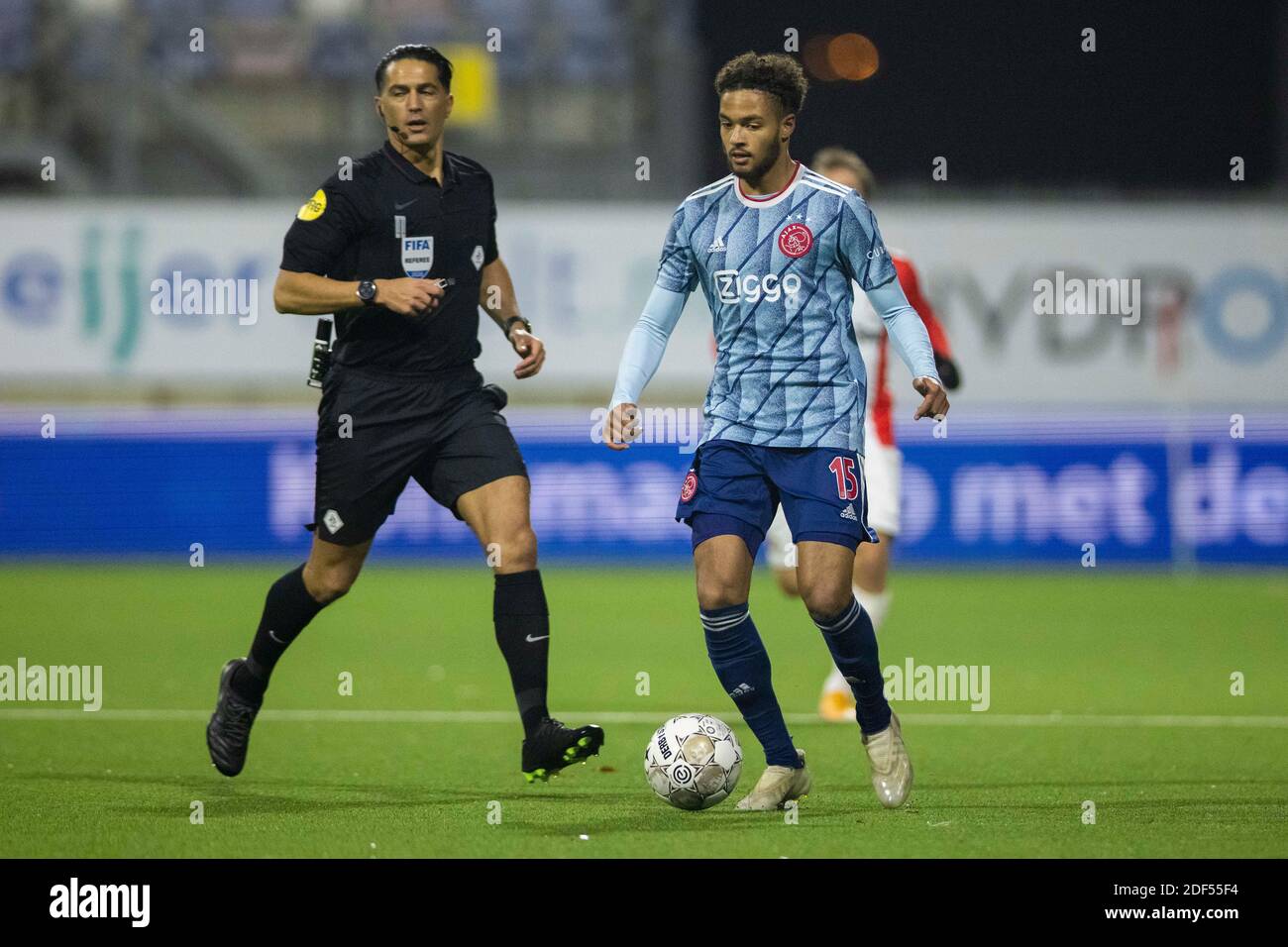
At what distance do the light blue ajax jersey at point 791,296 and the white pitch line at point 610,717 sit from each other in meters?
2.80

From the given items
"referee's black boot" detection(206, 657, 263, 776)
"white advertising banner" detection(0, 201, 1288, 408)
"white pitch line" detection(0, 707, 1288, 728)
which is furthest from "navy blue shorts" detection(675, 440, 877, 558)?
"white advertising banner" detection(0, 201, 1288, 408)

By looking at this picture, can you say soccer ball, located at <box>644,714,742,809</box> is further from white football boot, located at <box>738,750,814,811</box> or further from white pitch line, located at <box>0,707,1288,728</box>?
white pitch line, located at <box>0,707,1288,728</box>

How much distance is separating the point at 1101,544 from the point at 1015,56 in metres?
6.31

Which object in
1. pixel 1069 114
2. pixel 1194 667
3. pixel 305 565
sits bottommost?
pixel 1194 667

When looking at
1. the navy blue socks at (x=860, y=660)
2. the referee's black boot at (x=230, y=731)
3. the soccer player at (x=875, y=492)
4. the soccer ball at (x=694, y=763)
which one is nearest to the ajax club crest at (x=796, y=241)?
the navy blue socks at (x=860, y=660)

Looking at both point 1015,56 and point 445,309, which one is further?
point 1015,56

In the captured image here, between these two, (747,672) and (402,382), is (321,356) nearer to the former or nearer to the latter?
(402,382)

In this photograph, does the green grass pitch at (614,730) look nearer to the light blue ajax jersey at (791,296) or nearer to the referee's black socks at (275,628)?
the referee's black socks at (275,628)

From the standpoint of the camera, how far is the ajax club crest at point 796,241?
20.3 feet

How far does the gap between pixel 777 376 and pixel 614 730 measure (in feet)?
8.73

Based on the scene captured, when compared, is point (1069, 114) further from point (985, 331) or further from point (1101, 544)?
point (1101, 544)

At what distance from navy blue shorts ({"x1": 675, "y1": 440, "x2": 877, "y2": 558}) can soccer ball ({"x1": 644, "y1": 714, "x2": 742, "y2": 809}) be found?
551 millimetres

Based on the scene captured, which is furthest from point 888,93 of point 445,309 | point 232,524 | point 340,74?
point 445,309
